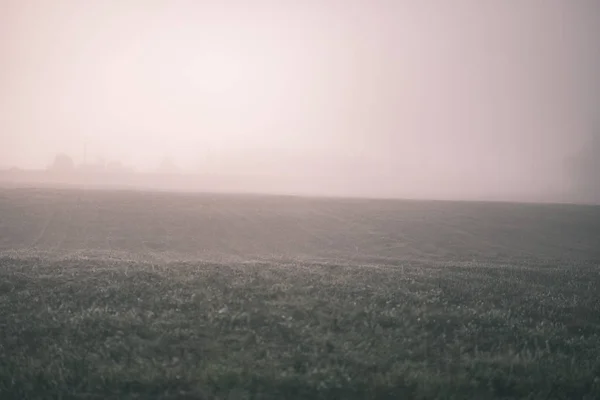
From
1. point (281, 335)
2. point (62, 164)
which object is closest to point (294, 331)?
point (281, 335)

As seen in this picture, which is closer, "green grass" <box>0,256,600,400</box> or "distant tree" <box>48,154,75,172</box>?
"green grass" <box>0,256,600,400</box>

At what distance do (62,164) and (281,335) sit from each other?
13628 cm

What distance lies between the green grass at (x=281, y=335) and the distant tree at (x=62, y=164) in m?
122

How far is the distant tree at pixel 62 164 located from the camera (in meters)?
125

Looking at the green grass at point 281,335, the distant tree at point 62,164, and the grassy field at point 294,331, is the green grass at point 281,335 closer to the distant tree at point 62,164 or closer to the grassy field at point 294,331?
the grassy field at point 294,331

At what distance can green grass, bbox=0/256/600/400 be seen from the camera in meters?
11.4

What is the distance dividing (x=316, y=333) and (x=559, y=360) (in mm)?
8111

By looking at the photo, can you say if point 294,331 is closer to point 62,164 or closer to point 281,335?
point 281,335

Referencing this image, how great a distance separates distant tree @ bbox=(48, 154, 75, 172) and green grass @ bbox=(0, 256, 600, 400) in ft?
400

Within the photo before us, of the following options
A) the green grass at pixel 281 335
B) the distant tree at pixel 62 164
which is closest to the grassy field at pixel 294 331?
the green grass at pixel 281 335

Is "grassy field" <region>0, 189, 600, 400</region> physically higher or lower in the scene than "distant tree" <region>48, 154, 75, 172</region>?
lower

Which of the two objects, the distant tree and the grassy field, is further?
the distant tree

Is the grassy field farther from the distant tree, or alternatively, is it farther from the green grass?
the distant tree

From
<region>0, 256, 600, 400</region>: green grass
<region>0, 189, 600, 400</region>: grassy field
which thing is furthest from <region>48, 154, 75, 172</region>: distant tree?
<region>0, 189, 600, 400</region>: grassy field
